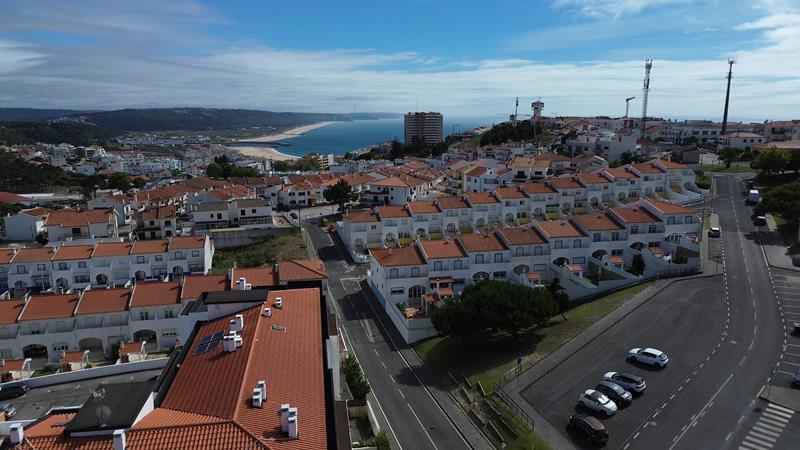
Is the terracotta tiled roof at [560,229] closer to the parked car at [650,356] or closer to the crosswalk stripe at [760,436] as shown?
the parked car at [650,356]

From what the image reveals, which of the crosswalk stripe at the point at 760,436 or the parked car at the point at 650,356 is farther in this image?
the parked car at the point at 650,356

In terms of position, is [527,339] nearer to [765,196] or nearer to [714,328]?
[714,328]

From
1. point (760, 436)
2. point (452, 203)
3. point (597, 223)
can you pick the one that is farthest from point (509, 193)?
point (760, 436)

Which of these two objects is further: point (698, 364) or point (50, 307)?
point (50, 307)

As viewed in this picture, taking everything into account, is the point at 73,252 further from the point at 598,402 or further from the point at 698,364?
the point at 698,364

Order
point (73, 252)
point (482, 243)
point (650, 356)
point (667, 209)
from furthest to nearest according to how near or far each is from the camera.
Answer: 1. point (73, 252)
2. point (667, 209)
3. point (482, 243)
4. point (650, 356)

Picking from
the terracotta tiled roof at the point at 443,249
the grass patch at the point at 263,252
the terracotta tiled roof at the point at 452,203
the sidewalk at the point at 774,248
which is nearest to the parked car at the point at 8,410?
the terracotta tiled roof at the point at 443,249

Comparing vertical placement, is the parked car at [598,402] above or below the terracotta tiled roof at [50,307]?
above

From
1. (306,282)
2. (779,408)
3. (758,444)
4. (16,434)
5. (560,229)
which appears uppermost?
(16,434)
